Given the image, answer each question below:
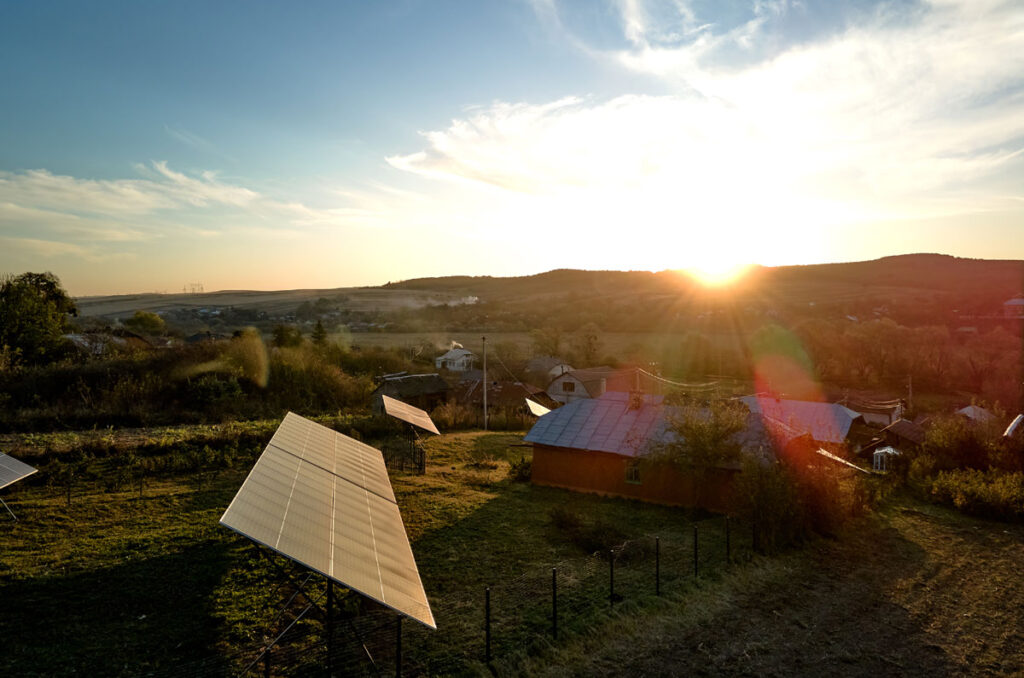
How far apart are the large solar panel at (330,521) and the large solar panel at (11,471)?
296 inches

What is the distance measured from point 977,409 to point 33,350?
66.2m

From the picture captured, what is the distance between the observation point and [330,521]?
10148mm

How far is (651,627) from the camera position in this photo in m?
11.9

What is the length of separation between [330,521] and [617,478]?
15.5 meters

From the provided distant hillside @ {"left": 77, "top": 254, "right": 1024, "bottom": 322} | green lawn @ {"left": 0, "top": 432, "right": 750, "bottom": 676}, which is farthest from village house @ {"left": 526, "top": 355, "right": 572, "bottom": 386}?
distant hillside @ {"left": 77, "top": 254, "right": 1024, "bottom": 322}

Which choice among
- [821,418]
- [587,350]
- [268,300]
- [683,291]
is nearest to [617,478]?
[821,418]

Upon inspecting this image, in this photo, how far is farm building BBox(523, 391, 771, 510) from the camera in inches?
853

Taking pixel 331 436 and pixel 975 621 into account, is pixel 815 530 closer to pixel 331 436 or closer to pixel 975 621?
pixel 975 621

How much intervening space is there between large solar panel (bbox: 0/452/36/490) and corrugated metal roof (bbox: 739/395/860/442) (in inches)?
1235

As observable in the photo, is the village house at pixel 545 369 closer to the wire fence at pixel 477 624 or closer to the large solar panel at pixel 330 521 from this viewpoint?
the wire fence at pixel 477 624

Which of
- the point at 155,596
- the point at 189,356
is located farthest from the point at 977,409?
the point at 189,356

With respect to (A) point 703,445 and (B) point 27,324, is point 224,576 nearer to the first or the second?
(A) point 703,445

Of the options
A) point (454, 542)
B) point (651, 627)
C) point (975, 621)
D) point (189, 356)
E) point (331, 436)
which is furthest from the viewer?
point (189, 356)

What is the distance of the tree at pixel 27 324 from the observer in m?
37.6
